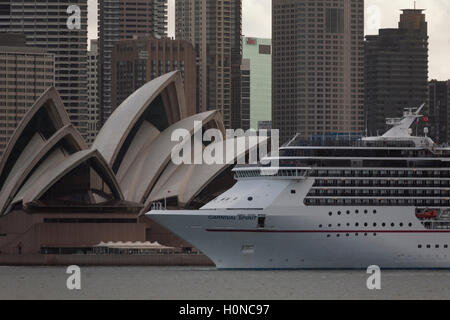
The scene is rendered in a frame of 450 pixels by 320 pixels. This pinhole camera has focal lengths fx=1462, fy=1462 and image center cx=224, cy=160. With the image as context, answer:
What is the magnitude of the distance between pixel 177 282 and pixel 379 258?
1056 centimetres

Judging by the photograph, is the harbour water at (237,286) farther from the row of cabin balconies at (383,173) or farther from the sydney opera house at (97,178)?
the sydney opera house at (97,178)

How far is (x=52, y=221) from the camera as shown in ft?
330

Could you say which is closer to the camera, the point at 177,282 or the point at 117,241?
the point at 177,282

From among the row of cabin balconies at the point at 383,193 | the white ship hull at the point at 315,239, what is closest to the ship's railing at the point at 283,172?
the row of cabin balconies at the point at 383,193

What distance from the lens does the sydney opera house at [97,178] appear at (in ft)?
329

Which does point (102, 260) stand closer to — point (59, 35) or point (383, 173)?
point (383, 173)

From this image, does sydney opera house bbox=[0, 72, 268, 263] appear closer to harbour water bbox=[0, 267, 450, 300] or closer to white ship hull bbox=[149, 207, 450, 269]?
harbour water bbox=[0, 267, 450, 300]

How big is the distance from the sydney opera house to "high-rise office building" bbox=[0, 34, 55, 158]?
5301 cm

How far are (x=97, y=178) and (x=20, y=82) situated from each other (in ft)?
194

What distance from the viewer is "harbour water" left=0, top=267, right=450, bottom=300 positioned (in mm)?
66062

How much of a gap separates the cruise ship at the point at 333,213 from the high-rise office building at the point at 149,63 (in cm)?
9594

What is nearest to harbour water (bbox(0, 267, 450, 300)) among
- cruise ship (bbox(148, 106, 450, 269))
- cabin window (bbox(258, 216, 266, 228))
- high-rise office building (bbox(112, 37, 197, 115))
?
cruise ship (bbox(148, 106, 450, 269))
